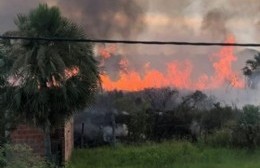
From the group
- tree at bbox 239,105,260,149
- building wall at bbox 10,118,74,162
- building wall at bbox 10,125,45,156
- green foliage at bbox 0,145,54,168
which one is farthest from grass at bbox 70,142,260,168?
green foliage at bbox 0,145,54,168

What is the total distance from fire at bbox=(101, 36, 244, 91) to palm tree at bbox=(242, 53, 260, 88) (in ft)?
1.33

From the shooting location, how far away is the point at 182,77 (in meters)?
26.3

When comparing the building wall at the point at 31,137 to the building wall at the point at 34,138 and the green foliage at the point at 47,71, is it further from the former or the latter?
the green foliage at the point at 47,71

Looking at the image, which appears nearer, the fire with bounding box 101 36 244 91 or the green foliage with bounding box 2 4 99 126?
the green foliage with bounding box 2 4 99 126

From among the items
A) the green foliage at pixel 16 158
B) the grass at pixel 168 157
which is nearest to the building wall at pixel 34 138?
the grass at pixel 168 157

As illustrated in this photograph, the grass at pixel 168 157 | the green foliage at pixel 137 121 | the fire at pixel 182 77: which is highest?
the fire at pixel 182 77

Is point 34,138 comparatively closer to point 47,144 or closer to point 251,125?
point 47,144

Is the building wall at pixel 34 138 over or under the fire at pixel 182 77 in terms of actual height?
under

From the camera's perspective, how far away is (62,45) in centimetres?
1316

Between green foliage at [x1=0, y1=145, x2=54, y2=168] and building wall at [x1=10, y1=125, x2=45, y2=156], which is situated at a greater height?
building wall at [x1=10, y1=125, x2=45, y2=156]

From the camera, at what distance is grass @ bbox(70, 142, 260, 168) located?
1502 centimetres

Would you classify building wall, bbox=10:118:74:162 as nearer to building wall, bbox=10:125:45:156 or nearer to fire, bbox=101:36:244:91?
building wall, bbox=10:125:45:156

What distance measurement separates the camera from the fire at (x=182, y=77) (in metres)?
24.5

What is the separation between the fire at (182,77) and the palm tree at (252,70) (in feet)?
1.33
